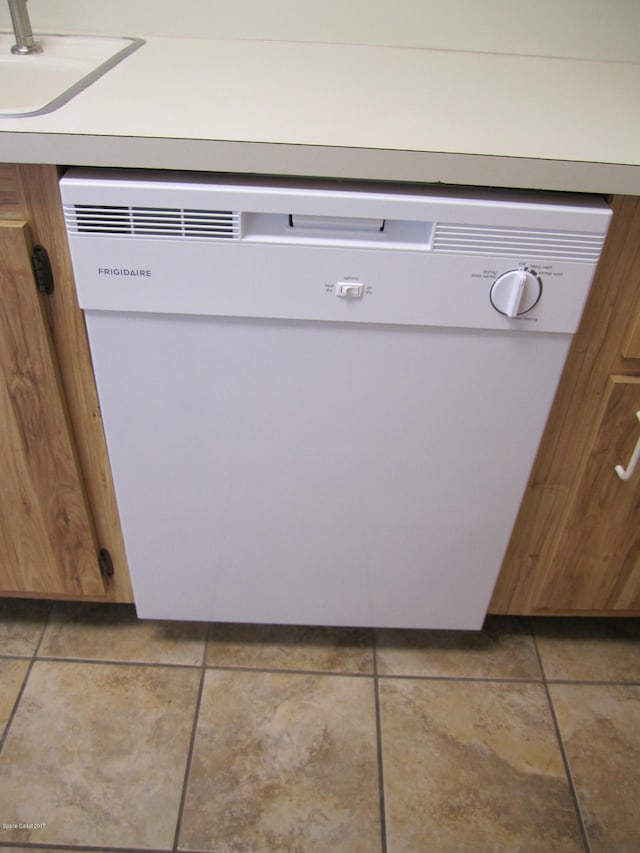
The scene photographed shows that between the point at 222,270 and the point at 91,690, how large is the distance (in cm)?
85

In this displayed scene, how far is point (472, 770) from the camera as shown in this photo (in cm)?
115

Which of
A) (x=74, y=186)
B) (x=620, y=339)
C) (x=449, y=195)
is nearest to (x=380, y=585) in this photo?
(x=620, y=339)

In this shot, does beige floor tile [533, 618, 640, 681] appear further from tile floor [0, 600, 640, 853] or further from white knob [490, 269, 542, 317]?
white knob [490, 269, 542, 317]

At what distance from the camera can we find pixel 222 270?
0.81 m

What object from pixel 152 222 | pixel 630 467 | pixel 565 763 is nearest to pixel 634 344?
pixel 630 467

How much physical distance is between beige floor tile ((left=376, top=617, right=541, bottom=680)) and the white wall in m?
1.11

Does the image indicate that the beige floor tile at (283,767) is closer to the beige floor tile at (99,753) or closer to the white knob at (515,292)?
the beige floor tile at (99,753)

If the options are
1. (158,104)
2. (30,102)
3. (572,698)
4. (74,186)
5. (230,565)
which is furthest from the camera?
(572,698)

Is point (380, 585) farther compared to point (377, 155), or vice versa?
point (380, 585)

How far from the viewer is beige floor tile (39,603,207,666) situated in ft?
4.25

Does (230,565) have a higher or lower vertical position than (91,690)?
higher

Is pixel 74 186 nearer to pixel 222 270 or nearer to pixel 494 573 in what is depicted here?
pixel 222 270

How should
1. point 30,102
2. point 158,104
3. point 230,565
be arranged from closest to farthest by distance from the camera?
1. point 158,104
2. point 30,102
3. point 230,565

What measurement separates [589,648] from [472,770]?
37cm
